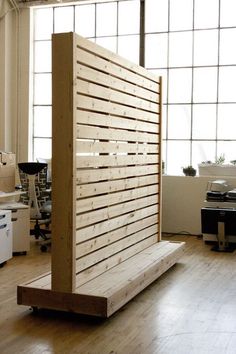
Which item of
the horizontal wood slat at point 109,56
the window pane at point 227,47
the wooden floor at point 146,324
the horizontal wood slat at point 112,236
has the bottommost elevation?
the wooden floor at point 146,324

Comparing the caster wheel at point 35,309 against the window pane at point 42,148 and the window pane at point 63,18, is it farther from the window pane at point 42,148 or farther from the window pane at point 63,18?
the window pane at point 63,18

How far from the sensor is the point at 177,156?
348 inches

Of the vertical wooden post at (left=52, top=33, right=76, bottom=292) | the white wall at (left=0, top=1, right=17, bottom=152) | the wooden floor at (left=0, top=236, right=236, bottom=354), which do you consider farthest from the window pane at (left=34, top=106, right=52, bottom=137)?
the vertical wooden post at (left=52, top=33, right=76, bottom=292)

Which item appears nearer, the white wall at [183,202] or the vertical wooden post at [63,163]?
the vertical wooden post at [63,163]

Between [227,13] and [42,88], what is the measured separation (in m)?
3.57

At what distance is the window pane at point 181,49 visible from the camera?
864cm

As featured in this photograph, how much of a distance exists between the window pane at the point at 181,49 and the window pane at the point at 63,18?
198 cm

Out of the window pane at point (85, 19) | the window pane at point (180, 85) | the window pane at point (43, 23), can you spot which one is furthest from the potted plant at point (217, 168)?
the window pane at point (43, 23)

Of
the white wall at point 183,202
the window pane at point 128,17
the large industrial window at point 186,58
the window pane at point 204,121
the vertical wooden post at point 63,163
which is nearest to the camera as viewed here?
the vertical wooden post at point 63,163

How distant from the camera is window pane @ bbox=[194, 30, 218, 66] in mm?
8469

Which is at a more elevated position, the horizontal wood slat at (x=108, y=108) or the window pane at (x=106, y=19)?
the window pane at (x=106, y=19)

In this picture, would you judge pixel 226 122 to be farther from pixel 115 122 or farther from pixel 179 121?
pixel 115 122

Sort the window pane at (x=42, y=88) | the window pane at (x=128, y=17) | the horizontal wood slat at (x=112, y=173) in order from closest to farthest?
the horizontal wood slat at (x=112, y=173) < the window pane at (x=128, y=17) < the window pane at (x=42, y=88)

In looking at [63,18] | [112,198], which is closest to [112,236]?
[112,198]
